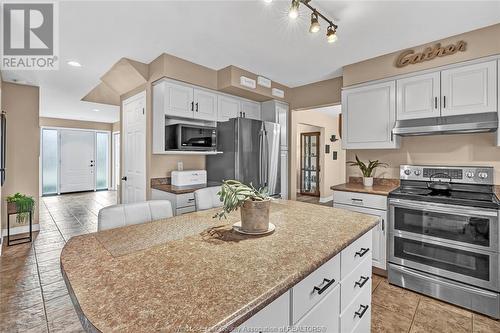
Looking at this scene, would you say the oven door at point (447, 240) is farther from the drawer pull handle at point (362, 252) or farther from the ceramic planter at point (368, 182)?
the drawer pull handle at point (362, 252)

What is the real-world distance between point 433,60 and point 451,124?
76cm

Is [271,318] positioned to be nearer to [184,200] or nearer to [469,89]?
[184,200]

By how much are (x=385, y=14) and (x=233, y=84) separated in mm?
1874

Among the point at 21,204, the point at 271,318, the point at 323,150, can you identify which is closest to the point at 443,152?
the point at 271,318

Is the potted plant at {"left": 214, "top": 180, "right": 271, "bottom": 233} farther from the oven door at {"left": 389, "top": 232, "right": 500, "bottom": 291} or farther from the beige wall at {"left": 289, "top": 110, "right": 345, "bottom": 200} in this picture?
the beige wall at {"left": 289, "top": 110, "right": 345, "bottom": 200}

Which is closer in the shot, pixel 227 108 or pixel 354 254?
pixel 354 254

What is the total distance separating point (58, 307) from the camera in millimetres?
2102

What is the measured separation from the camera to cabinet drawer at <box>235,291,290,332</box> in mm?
723

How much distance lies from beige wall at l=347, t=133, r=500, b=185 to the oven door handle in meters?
0.69

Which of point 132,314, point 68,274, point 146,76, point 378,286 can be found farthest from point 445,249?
point 146,76

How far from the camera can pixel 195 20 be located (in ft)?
7.44

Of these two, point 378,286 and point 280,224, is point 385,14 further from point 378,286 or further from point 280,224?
point 378,286

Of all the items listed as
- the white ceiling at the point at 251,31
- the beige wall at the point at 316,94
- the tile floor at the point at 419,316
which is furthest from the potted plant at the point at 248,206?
the beige wall at the point at 316,94

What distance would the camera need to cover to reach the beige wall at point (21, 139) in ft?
12.9
